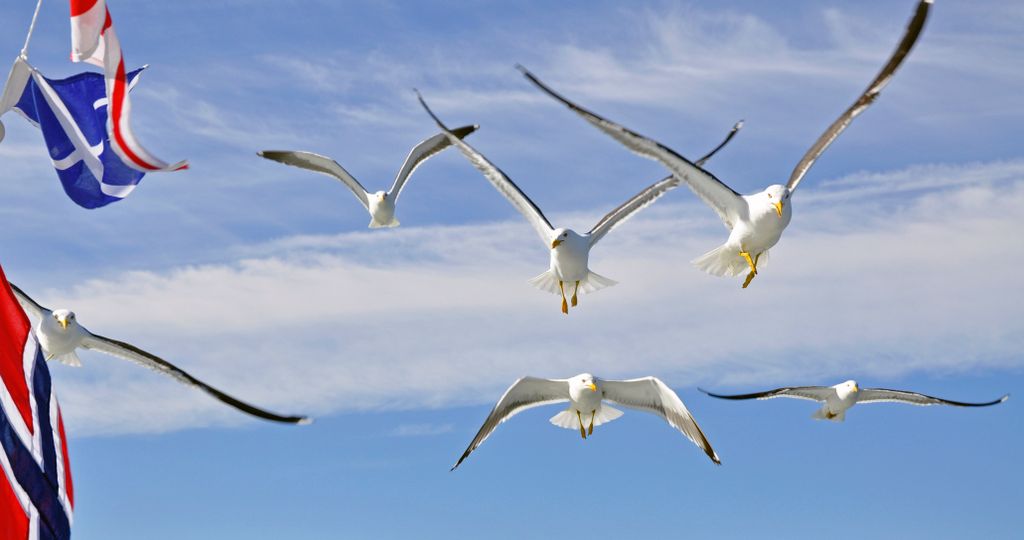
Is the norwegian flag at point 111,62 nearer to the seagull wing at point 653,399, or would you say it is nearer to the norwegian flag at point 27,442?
the norwegian flag at point 27,442

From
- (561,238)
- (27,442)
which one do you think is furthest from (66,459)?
(561,238)

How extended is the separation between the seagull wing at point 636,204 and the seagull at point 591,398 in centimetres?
306

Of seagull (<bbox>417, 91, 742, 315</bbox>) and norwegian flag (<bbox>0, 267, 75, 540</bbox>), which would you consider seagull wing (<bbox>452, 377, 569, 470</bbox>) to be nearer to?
seagull (<bbox>417, 91, 742, 315</bbox>)

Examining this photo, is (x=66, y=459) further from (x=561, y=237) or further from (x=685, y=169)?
(x=561, y=237)

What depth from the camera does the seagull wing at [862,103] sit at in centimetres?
2247

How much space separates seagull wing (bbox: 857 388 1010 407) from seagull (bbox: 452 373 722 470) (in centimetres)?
631

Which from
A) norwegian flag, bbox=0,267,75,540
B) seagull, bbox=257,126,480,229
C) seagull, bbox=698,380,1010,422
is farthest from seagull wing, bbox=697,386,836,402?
norwegian flag, bbox=0,267,75,540

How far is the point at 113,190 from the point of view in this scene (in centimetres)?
1869

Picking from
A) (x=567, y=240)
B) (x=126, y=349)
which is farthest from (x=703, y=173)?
(x=126, y=349)

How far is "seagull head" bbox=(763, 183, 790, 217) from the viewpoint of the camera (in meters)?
20.9

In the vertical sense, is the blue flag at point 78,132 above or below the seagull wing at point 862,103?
below

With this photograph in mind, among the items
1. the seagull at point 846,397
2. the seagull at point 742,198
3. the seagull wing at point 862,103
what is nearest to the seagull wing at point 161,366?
the seagull at point 742,198

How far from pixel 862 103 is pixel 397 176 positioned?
1237cm

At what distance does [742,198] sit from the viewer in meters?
21.4
